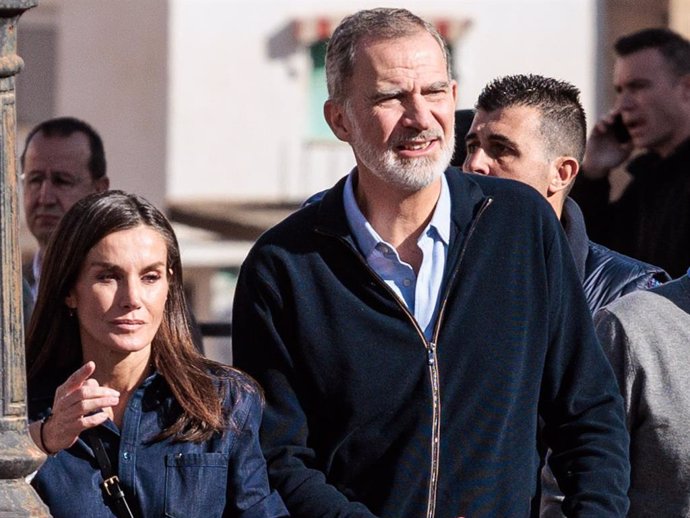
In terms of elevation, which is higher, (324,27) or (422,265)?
(422,265)

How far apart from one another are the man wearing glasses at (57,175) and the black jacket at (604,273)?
7.87ft

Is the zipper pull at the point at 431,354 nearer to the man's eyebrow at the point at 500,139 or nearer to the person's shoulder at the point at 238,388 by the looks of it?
the person's shoulder at the point at 238,388

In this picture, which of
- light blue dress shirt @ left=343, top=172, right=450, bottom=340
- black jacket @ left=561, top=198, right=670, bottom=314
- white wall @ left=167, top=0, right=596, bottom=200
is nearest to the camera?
light blue dress shirt @ left=343, top=172, right=450, bottom=340

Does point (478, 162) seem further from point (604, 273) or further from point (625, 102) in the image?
point (625, 102)

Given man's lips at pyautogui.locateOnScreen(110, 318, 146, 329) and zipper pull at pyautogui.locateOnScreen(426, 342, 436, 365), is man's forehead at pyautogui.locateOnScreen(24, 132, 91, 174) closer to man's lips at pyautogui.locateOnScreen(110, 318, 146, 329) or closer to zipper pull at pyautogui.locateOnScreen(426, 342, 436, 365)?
man's lips at pyautogui.locateOnScreen(110, 318, 146, 329)

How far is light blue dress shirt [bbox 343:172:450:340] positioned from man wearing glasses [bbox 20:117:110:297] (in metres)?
2.77

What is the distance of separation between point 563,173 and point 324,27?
1896cm

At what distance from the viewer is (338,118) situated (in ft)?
15.1

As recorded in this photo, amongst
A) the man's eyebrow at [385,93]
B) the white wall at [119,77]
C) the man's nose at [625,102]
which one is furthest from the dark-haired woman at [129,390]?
the white wall at [119,77]

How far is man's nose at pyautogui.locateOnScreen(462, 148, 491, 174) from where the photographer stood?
5366 millimetres

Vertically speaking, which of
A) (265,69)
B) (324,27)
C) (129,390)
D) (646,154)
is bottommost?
(265,69)

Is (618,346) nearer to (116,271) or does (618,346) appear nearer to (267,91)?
(116,271)

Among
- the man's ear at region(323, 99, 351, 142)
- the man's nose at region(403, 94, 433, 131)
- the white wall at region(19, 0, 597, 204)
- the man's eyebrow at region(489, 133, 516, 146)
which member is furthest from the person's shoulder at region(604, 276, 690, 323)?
the white wall at region(19, 0, 597, 204)

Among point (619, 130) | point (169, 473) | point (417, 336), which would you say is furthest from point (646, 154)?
point (169, 473)
